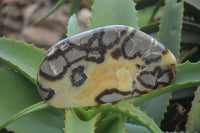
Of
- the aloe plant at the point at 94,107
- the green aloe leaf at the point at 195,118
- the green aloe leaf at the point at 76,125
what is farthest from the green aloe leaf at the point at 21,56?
the green aloe leaf at the point at 195,118

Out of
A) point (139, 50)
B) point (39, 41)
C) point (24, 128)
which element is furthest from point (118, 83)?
point (39, 41)

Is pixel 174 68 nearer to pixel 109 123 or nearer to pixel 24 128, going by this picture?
pixel 109 123

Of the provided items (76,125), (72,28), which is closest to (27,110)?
(76,125)

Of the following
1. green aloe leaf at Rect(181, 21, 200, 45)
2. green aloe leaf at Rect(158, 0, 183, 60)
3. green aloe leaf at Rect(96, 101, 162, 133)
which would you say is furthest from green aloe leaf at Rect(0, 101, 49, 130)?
green aloe leaf at Rect(181, 21, 200, 45)

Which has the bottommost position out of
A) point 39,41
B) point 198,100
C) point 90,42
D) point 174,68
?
point 39,41

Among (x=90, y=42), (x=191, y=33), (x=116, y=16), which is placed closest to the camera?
(x=90, y=42)

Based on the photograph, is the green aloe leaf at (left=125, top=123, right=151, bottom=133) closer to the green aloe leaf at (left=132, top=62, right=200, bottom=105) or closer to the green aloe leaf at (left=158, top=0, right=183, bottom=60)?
the green aloe leaf at (left=132, top=62, right=200, bottom=105)

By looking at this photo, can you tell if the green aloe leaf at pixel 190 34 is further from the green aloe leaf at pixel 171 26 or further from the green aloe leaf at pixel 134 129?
the green aloe leaf at pixel 134 129

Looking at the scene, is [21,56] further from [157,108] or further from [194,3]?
[194,3]
